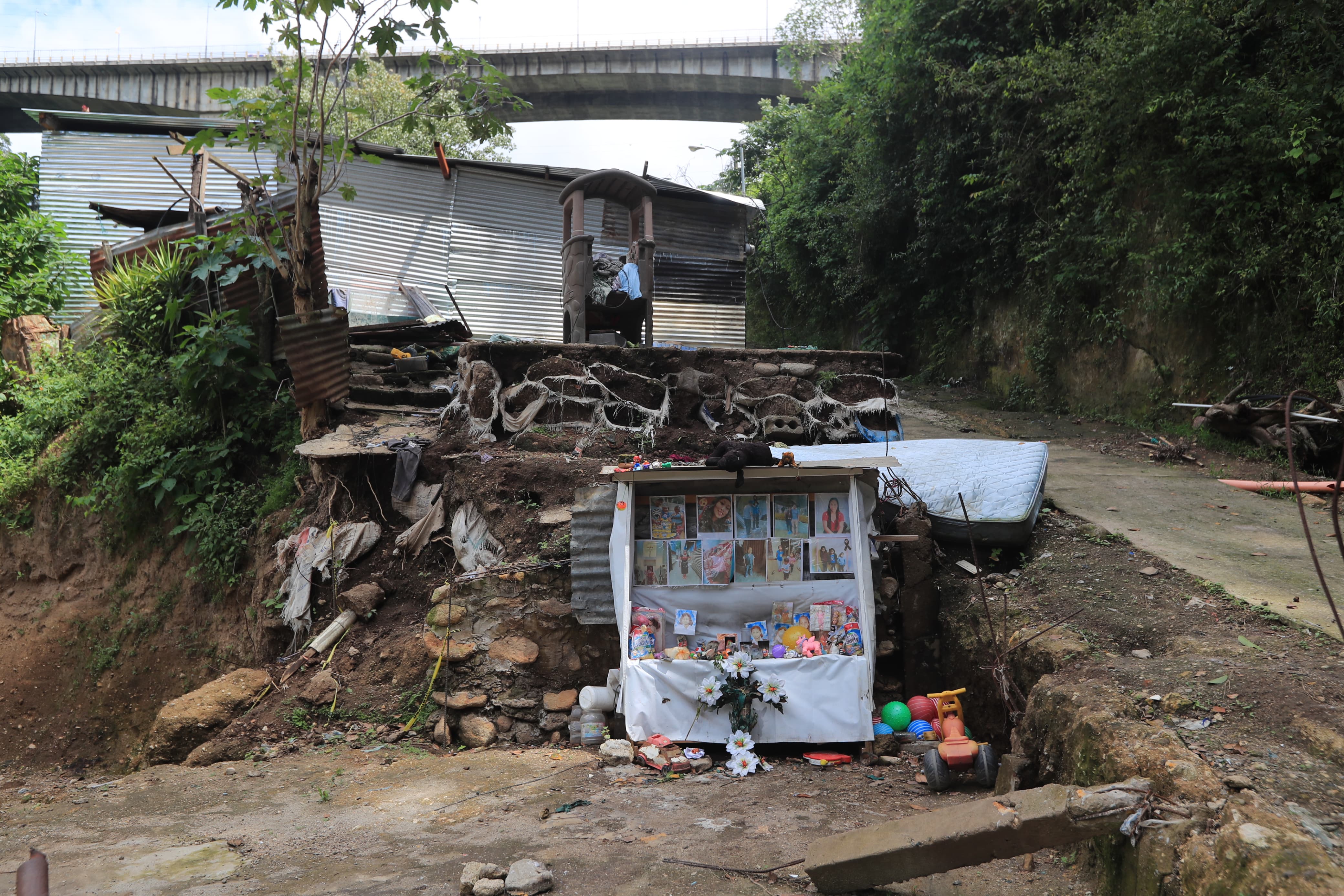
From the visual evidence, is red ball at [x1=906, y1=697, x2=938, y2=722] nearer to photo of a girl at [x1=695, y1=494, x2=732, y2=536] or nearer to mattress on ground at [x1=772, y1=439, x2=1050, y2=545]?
mattress on ground at [x1=772, y1=439, x2=1050, y2=545]

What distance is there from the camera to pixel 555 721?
6.07 metres

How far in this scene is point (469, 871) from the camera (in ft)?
11.7

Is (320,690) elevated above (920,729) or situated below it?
below

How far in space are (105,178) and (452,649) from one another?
1308cm

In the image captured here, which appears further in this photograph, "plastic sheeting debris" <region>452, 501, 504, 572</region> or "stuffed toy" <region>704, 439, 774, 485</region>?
"plastic sheeting debris" <region>452, 501, 504, 572</region>

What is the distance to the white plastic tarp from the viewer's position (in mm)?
5383

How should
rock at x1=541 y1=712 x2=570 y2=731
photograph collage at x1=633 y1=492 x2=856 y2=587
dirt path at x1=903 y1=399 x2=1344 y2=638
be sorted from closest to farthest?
dirt path at x1=903 y1=399 x2=1344 y2=638 < photograph collage at x1=633 y1=492 x2=856 y2=587 < rock at x1=541 y1=712 x2=570 y2=731

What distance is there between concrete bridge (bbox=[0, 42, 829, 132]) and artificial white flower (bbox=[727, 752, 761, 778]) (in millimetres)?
24946

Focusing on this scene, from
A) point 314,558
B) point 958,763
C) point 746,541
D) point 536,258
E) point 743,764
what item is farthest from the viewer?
point 536,258

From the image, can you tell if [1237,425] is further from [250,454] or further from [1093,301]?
[250,454]

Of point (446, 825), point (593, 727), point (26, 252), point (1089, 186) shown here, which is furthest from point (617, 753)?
point (26, 252)

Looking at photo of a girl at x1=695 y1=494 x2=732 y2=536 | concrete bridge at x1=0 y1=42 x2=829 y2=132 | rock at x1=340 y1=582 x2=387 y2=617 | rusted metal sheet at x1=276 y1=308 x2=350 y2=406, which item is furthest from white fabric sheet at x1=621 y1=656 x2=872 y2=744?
concrete bridge at x1=0 y1=42 x2=829 y2=132

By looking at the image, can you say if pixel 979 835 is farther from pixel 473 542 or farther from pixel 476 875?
pixel 473 542

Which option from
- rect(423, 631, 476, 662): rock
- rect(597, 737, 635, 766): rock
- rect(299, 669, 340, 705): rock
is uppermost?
rect(423, 631, 476, 662): rock
